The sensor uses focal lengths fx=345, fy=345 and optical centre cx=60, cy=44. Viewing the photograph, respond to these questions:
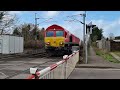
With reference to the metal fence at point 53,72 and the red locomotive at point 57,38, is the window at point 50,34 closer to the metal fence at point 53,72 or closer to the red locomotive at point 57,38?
the red locomotive at point 57,38

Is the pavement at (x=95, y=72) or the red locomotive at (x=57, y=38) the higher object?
the red locomotive at (x=57, y=38)

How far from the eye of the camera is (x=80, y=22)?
36.2 metres

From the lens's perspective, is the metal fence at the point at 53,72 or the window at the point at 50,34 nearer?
the metal fence at the point at 53,72

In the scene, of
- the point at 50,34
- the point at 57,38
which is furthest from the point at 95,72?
the point at 50,34

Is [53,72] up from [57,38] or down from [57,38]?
down

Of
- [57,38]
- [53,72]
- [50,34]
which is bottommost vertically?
[53,72]

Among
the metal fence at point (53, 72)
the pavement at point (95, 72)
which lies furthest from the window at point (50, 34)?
the metal fence at point (53, 72)

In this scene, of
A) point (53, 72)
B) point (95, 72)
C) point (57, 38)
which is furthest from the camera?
point (57, 38)

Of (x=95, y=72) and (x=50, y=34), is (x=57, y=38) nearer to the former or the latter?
(x=50, y=34)

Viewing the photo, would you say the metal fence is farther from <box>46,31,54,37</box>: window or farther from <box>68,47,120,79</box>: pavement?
<box>46,31,54,37</box>: window

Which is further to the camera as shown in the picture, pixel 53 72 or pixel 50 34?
pixel 50 34

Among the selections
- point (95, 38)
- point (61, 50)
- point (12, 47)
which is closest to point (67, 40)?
point (61, 50)
